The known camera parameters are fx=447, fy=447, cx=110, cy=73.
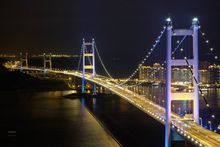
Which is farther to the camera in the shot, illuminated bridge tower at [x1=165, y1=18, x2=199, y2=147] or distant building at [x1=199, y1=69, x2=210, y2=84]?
distant building at [x1=199, y1=69, x2=210, y2=84]

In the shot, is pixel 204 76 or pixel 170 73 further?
pixel 204 76

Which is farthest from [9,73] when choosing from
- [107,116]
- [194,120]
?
[194,120]

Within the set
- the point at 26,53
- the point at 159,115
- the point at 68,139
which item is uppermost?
the point at 26,53

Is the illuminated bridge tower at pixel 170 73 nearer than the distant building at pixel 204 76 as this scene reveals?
Yes

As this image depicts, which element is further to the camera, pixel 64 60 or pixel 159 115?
pixel 64 60

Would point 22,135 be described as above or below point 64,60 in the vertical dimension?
below

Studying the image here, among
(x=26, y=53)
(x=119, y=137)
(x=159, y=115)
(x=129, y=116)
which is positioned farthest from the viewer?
(x=26, y=53)

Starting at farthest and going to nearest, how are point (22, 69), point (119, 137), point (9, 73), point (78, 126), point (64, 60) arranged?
point (64, 60), point (22, 69), point (9, 73), point (78, 126), point (119, 137)

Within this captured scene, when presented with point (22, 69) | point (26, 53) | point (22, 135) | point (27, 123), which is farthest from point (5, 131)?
point (26, 53)

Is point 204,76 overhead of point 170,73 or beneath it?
beneath

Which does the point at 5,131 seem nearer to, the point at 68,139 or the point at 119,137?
the point at 68,139
